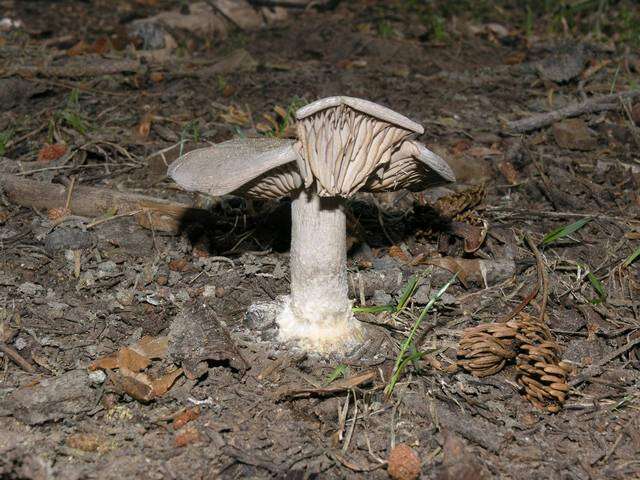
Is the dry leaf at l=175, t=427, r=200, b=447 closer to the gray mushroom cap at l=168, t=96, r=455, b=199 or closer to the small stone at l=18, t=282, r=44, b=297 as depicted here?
the gray mushroom cap at l=168, t=96, r=455, b=199

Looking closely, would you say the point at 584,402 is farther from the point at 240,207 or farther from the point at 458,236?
the point at 240,207

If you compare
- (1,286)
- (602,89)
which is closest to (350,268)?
(1,286)

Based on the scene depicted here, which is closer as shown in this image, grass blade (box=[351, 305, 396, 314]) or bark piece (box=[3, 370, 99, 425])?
bark piece (box=[3, 370, 99, 425])

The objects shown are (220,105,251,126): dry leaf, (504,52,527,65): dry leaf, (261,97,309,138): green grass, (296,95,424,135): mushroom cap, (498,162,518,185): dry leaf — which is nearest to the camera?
(296,95,424,135): mushroom cap

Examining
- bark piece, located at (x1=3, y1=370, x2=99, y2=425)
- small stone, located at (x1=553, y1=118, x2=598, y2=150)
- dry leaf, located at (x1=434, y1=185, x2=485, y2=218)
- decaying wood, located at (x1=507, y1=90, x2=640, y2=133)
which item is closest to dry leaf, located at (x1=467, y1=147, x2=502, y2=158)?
decaying wood, located at (x1=507, y1=90, x2=640, y2=133)

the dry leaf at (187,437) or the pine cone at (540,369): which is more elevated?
the pine cone at (540,369)

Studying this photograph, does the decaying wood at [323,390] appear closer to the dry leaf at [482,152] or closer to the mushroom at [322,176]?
the mushroom at [322,176]

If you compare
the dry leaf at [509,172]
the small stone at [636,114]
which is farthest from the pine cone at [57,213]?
the small stone at [636,114]

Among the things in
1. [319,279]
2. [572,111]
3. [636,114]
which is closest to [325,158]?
[319,279]
